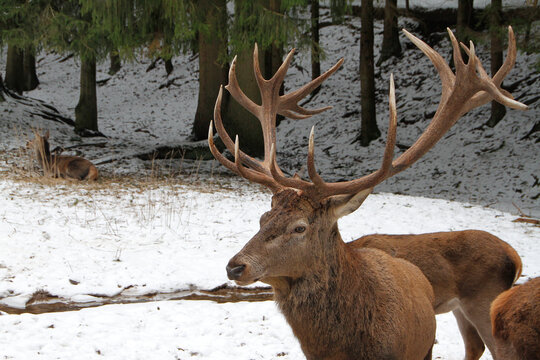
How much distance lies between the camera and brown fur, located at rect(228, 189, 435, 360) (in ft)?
10.5

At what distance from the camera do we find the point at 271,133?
4410mm

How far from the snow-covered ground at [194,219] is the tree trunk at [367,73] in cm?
62

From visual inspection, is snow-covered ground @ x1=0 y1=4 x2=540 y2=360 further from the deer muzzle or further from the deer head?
the deer muzzle

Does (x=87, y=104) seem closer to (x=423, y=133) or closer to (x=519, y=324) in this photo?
(x=423, y=133)

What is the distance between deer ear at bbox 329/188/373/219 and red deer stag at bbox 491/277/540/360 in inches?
38.4

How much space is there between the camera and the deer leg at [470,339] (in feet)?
14.7

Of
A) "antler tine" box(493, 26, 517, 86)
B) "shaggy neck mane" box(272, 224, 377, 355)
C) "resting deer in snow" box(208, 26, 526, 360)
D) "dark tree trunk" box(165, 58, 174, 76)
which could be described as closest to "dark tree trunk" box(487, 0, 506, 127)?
"antler tine" box(493, 26, 517, 86)

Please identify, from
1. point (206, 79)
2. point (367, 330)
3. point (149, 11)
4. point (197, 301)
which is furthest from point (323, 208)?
point (206, 79)

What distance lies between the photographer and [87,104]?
56.7 ft

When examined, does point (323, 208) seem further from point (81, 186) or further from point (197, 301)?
point (81, 186)

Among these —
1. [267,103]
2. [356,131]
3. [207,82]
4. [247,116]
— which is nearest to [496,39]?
[356,131]

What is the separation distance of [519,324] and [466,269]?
175 centimetres

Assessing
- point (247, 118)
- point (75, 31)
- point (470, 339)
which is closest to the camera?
point (470, 339)

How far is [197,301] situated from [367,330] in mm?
2756
